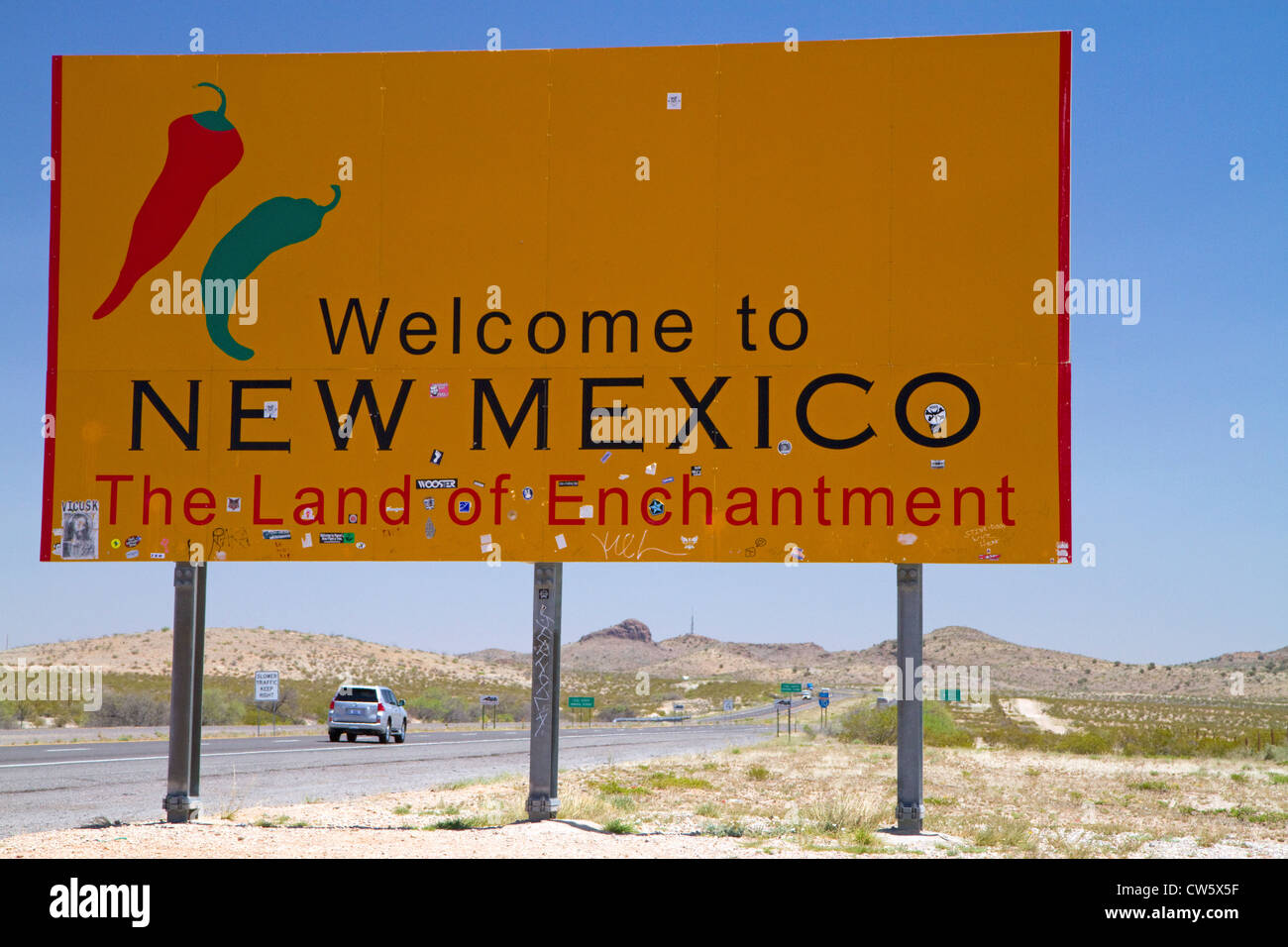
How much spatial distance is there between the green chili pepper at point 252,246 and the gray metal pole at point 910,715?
856 cm

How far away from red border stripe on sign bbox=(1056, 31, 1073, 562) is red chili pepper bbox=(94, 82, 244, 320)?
10.2m

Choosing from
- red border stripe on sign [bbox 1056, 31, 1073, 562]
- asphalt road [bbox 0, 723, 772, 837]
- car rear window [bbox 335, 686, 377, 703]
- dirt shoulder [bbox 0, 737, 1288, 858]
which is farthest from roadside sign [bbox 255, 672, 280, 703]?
red border stripe on sign [bbox 1056, 31, 1073, 562]

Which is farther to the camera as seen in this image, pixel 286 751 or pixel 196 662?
pixel 286 751

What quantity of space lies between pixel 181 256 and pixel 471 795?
11.0 meters

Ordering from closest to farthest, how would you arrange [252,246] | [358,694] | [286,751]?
1. [252,246]
2. [286,751]
3. [358,694]

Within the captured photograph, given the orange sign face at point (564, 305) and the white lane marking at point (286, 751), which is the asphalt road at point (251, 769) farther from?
the orange sign face at point (564, 305)

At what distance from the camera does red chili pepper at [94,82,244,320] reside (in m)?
15.0

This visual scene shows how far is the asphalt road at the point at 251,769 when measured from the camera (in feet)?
59.2

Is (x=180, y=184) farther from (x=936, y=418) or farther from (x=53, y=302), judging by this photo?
(x=936, y=418)

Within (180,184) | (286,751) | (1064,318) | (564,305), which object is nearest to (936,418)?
(1064,318)

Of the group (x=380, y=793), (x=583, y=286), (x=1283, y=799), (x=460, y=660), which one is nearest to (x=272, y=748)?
(x=380, y=793)

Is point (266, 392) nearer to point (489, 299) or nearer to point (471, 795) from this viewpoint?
point (489, 299)

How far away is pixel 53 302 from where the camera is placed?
49.3 ft

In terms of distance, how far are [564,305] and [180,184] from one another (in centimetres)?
524
